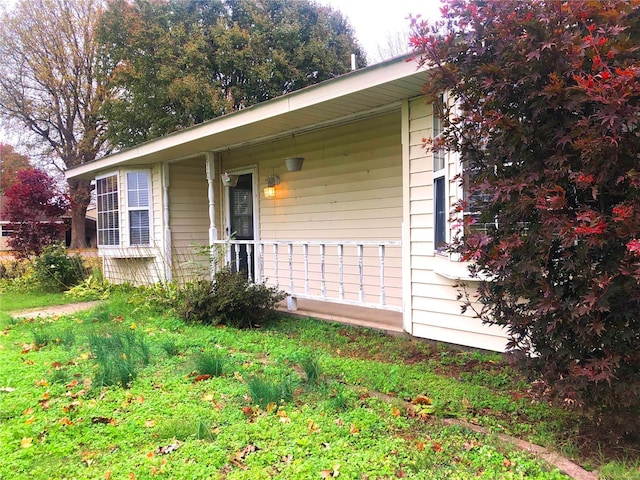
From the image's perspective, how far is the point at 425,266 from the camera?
4328mm

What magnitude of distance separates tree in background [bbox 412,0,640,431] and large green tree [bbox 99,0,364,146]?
46.0ft

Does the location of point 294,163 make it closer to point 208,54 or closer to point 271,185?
point 271,185

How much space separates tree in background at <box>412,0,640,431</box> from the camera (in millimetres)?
1834

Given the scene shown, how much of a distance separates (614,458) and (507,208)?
1.30m

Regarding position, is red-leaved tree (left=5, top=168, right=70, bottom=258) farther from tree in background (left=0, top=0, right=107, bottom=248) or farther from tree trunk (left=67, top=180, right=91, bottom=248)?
tree trunk (left=67, top=180, right=91, bottom=248)

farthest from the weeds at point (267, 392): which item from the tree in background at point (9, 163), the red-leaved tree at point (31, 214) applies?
the tree in background at point (9, 163)

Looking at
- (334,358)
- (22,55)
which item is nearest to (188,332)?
(334,358)

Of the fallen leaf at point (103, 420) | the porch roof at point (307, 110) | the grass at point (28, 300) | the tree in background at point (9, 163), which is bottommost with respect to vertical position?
the grass at point (28, 300)

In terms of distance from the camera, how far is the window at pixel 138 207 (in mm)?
8430

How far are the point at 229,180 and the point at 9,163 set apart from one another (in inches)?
780

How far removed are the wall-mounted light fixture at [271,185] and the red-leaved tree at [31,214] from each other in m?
6.80

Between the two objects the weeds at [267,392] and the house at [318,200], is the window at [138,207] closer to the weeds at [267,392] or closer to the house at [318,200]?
the house at [318,200]

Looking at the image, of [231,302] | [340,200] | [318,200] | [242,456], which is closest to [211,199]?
[318,200]

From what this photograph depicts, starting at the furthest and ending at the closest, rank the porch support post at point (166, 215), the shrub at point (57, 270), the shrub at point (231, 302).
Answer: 1. the shrub at point (57, 270)
2. the porch support post at point (166, 215)
3. the shrub at point (231, 302)
